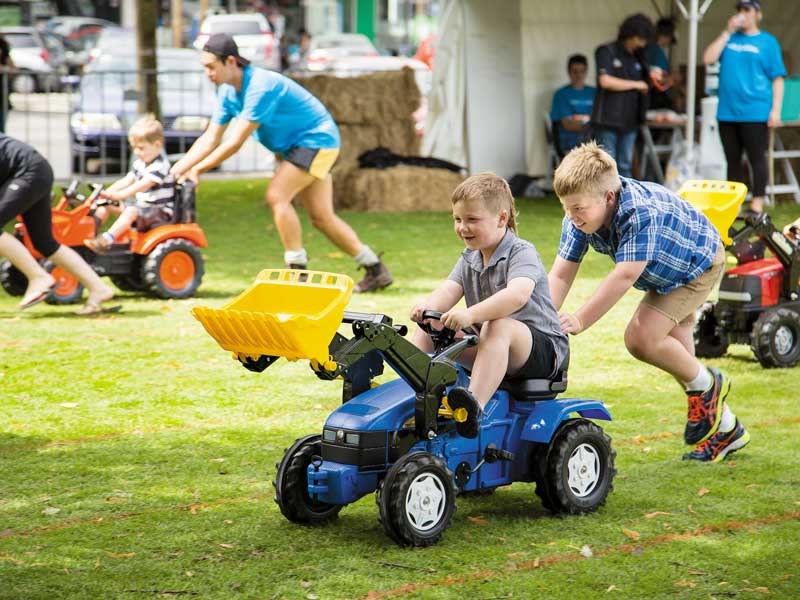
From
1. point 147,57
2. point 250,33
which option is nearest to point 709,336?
point 147,57

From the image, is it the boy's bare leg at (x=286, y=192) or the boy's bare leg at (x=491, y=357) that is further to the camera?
the boy's bare leg at (x=286, y=192)

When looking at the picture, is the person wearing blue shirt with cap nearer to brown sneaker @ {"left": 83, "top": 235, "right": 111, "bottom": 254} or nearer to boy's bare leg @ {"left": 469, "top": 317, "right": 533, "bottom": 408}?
brown sneaker @ {"left": 83, "top": 235, "right": 111, "bottom": 254}

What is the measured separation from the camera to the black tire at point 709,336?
24.9ft

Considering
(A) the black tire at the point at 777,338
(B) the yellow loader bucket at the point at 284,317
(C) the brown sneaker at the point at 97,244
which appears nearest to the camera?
(B) the yellow loader bucket at the point at 284,317

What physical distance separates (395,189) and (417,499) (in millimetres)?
11476

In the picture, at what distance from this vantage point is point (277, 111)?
947 cm

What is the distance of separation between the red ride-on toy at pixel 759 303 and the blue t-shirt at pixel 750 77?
580 centimetres

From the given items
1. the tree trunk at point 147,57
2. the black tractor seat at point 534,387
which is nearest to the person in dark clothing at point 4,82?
the tree trunk at point 147,57

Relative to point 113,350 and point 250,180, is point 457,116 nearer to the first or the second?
point 250,180

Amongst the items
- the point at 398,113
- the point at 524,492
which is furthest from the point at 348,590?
the point at 398,113

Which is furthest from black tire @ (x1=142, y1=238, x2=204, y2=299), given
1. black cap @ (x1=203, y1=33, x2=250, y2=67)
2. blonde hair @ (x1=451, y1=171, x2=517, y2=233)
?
blonde hair @ (x1=451, y1=171, x2=517, y2=233)

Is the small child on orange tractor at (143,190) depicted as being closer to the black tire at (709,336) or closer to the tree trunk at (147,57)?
the black tire at (709,336)

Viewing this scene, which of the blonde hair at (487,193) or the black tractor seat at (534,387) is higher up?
the blonde hair at (487,193)

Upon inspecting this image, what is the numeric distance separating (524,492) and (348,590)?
1335 mm
